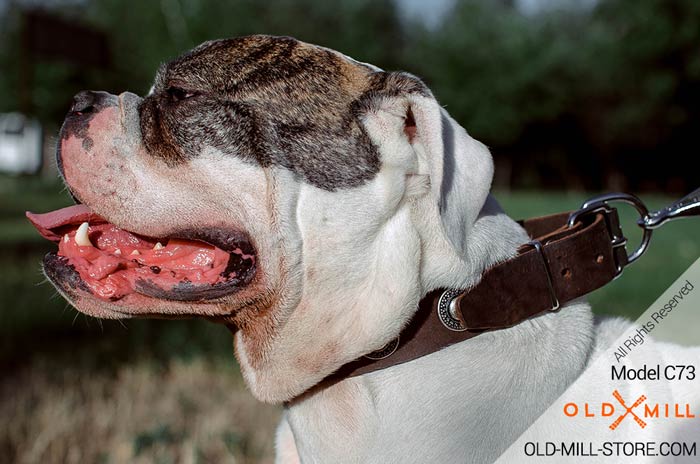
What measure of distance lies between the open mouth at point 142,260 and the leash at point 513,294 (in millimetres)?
486

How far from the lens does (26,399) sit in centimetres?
431

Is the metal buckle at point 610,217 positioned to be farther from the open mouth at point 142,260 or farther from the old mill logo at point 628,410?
the open mouth at point 142,260

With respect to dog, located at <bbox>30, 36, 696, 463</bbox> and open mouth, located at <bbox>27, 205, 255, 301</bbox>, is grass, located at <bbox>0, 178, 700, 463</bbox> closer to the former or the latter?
open mouth, located at <bbox>27, 205, 255, 301</bbox>

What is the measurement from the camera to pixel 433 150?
7.58 feet

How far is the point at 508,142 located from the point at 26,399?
3845 cm

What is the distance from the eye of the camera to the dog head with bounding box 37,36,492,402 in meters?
2.31

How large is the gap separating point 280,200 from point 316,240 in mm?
168

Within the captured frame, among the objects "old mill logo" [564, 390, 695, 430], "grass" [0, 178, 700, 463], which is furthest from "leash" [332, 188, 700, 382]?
"grass" [0, 178, 700, 463]

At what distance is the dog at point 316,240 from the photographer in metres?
2.27

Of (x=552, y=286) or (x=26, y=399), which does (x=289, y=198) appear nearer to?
(x=552, y=286)

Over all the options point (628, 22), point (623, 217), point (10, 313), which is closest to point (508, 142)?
point (628, 22)

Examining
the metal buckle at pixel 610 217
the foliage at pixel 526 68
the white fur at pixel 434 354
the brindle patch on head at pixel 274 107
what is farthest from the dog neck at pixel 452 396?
the foliage at pixel 526 68

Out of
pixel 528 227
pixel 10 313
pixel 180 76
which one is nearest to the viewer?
pixel 180 76

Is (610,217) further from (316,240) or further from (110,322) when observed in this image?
(110,322)
